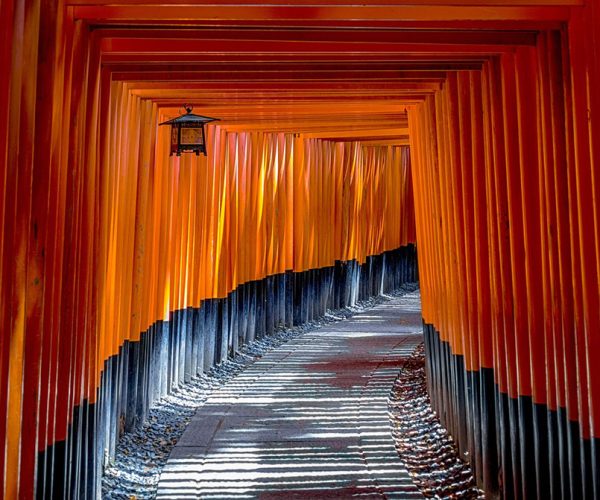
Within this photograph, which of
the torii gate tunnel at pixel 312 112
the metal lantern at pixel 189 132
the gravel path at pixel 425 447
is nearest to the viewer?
the torii gate tunnel at pixel 312 112

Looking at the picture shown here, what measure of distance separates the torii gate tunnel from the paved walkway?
67 cm

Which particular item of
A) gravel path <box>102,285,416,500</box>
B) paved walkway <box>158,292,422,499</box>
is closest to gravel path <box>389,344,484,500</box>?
paved walkway <box>158,292,422,499</box>

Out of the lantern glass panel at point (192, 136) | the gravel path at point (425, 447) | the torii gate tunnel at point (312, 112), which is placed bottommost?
the gravel path at point (425, 447)

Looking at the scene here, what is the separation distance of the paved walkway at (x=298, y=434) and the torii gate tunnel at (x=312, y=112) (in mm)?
670

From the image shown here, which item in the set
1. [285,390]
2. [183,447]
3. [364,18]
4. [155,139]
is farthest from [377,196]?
[364,18]

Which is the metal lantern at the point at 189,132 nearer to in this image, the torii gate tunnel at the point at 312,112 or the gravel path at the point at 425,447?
the torii gate tunnel at the point at 312,112

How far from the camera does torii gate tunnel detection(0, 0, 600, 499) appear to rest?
3857 mm

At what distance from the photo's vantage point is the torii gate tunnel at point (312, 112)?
3857 mm

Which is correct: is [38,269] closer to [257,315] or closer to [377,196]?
[257,315]

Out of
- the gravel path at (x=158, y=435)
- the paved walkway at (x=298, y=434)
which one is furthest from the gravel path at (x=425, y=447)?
the gravel path at (x=158, y=435)

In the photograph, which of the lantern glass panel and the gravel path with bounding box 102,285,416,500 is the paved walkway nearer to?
the gravel path with bounding box 102,285,416,500

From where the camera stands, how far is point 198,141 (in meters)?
7.45

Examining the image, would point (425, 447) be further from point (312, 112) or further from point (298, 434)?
point (312, 112)

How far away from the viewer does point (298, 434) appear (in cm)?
782
